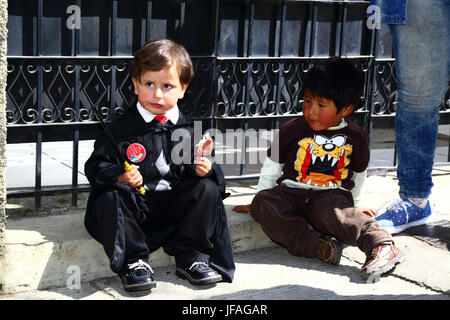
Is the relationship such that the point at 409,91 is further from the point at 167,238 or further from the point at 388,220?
the point at 167,238

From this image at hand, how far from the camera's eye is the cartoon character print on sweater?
12.3 feet

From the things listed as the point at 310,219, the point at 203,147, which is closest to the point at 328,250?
the point at 310,219

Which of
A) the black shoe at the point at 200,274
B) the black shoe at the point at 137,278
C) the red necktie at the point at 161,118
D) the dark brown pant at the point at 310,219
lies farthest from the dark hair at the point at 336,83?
the black shoe at the point at 137,278

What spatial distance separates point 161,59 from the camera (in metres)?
3.32

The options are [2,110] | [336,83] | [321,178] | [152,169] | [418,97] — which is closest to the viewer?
[2,110]

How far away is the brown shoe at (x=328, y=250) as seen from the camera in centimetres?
358

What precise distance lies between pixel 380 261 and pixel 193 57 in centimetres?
151

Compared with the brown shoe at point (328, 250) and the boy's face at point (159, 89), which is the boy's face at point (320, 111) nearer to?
the brown shoe at point (328, 250)

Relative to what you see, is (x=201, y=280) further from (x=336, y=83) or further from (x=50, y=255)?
(x=336, y=83)

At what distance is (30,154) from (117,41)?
2237 millimetres

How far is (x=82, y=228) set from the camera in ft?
11.7

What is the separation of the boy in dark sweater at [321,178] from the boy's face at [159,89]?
720 mm

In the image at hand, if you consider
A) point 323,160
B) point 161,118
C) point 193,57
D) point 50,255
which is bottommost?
point 50,255

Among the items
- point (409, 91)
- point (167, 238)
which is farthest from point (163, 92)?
point (409, 91)
